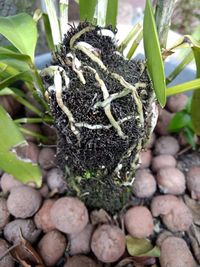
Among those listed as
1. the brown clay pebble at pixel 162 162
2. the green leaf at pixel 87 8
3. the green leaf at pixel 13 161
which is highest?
the green leaf at pixel 87 8

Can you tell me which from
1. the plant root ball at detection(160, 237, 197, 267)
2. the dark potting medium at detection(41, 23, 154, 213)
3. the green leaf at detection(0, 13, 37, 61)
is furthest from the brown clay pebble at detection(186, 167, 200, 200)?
the green leaf at detection(0, 13, 37, 61)

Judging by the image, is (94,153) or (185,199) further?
(185,199)

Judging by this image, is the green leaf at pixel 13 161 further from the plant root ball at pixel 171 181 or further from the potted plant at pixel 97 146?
the plant root ball at pixel 171 181

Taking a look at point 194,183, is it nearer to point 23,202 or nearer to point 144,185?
point 144,185

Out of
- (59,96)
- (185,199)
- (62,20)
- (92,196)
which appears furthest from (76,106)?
(185,199)

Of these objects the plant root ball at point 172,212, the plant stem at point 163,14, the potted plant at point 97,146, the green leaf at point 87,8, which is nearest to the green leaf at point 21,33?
the potted plant at point 97,146

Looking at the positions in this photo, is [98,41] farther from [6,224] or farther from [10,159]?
[6,224]

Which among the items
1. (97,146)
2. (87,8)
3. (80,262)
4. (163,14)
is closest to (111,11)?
(87,8)
